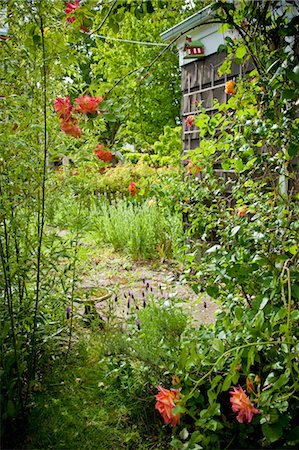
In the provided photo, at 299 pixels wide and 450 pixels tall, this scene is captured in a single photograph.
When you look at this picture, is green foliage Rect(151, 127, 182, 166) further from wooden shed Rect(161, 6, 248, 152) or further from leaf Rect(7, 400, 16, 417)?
leaf Rect(7, 400, 16, 417)

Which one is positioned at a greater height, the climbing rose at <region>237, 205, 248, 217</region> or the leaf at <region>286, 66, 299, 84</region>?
the leaf at <region>286, 66, 299, 84</region>

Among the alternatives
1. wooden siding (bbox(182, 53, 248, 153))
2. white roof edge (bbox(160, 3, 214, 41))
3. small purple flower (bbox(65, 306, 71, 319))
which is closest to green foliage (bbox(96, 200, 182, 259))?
wooden siding (bbox(182, 53, 248, 153))

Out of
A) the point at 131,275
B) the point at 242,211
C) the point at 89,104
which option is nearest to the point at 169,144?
the point at 131,275

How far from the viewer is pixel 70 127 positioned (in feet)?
5.11

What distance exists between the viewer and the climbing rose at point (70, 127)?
1.55 metres

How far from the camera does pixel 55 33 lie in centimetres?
145

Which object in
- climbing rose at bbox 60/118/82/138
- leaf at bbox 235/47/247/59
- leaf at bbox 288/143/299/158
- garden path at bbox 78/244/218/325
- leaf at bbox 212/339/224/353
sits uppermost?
leaf at bbox 235/47/247/59

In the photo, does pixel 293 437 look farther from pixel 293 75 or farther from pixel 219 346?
pixel 293 75

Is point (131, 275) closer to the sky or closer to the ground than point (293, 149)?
closer to the ground

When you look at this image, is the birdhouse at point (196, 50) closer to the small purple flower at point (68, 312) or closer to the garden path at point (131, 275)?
the garden path at point (131, 275)

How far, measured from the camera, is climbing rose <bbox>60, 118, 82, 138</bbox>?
155 centimetres

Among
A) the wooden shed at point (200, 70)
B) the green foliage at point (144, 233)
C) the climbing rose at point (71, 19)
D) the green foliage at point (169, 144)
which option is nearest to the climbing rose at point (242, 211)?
the climbing rose at point (71, 19)

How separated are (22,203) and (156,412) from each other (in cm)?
85

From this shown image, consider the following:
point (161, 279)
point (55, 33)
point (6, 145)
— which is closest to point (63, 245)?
point (6, 145)
